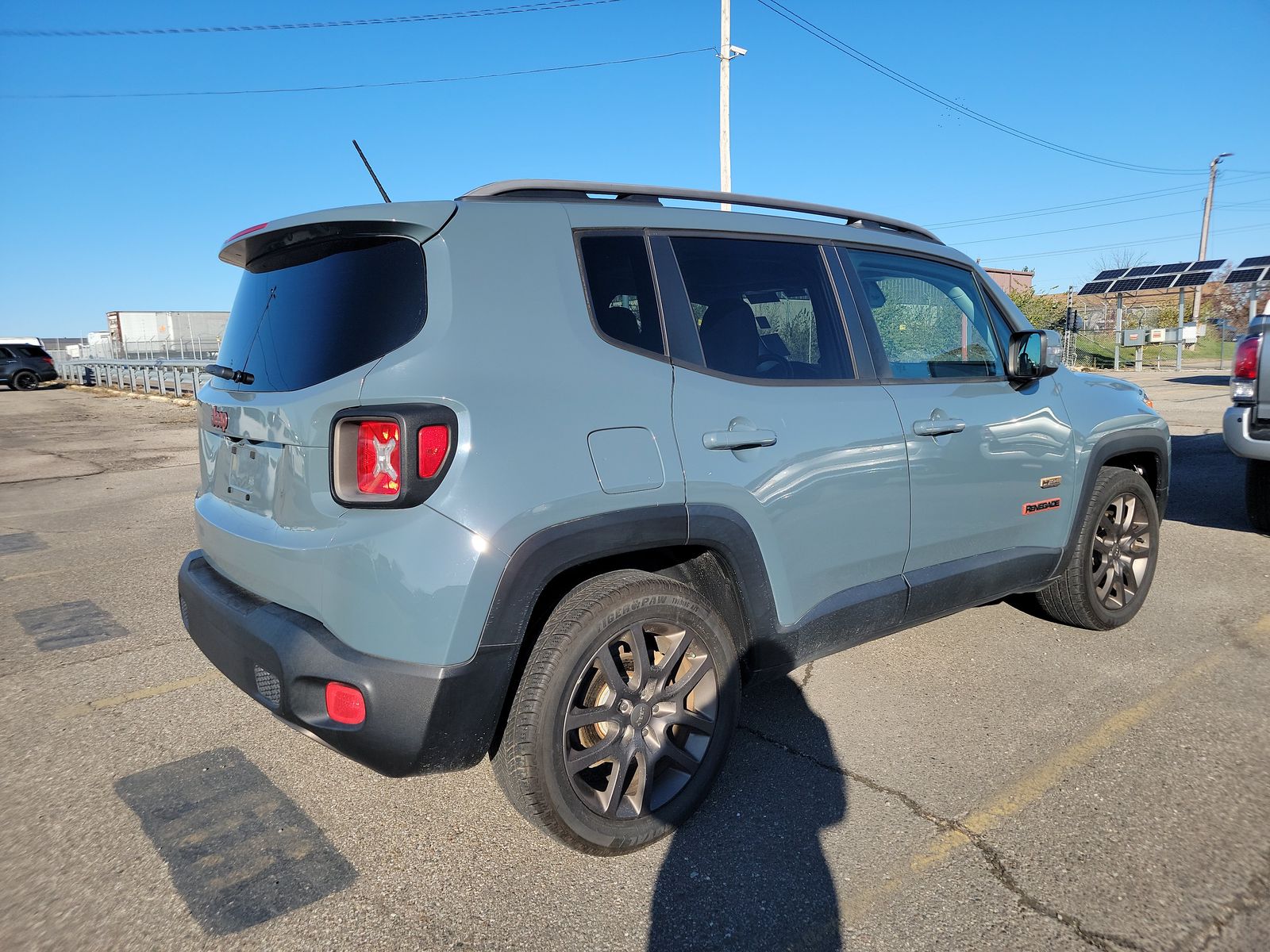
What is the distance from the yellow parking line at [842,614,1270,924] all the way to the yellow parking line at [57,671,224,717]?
288 centimetres

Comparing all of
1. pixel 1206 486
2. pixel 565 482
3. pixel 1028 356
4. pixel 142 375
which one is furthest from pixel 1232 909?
pixel 142 375

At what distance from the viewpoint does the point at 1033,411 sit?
3805 millimetres

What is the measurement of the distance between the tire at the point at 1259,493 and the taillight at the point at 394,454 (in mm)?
6251

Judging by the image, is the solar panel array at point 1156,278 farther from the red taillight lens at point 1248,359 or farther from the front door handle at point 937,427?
the front door handle at point 937,427

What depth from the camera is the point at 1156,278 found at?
28.8 meters

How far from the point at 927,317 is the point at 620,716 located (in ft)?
7.16

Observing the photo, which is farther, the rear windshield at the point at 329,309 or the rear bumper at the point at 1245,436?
the rear bumper at the point at 1245,436

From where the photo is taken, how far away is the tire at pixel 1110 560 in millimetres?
4199

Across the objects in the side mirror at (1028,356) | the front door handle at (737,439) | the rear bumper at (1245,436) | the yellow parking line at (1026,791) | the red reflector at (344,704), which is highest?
the side mirror at (1028,356)

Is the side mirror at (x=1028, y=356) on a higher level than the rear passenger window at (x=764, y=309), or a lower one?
lower

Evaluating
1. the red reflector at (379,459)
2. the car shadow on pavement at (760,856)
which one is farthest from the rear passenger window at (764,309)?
the car shadow on pavement at (760,856)

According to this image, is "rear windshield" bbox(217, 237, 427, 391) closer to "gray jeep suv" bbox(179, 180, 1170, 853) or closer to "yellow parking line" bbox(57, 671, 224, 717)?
"gray jeep suv" bbox(179, 180, 1170, 853)

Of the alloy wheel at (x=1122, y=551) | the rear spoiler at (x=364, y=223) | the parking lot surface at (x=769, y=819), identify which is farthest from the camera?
the alloy wheel at (x=1122, y=551)

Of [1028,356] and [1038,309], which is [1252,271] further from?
[1028,356]
